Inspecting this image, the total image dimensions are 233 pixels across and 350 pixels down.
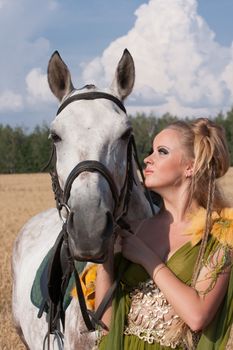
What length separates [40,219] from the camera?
633 cm

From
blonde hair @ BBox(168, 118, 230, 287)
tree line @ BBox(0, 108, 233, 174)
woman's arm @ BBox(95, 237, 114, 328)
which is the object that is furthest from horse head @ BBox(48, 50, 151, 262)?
tree line @ BBox(0, 108, 233, 174)

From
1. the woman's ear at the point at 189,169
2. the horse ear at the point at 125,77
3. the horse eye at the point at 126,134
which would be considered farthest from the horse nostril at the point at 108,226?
the horse ear at the point at 125,77

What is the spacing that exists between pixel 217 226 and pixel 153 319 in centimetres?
56

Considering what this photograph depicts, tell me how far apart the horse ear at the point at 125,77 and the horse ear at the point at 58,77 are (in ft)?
0.95

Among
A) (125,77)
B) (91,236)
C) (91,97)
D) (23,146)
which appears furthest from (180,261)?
(23,146)

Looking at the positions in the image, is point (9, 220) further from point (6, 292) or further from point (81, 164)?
point (81, 164)

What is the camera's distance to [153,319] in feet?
9.80

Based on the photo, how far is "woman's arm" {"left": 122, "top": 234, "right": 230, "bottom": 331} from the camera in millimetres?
2832

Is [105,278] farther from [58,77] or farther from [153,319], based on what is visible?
[58,77]

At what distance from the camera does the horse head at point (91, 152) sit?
9.39ft

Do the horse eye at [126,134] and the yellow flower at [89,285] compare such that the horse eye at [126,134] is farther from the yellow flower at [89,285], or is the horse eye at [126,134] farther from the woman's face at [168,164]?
the yellow flower at [89,285]

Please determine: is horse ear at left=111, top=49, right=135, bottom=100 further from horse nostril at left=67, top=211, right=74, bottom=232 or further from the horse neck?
horse nostril at left=67, top=211, right=74, bottom=232

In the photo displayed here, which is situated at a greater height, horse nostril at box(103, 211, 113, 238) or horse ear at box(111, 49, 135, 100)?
horse ear at box(111, 49, 135, 100)

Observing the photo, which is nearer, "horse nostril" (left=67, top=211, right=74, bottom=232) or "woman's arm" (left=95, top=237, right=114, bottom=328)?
"horse nostril" (left=67, top=211, right=74, bottom=232)
